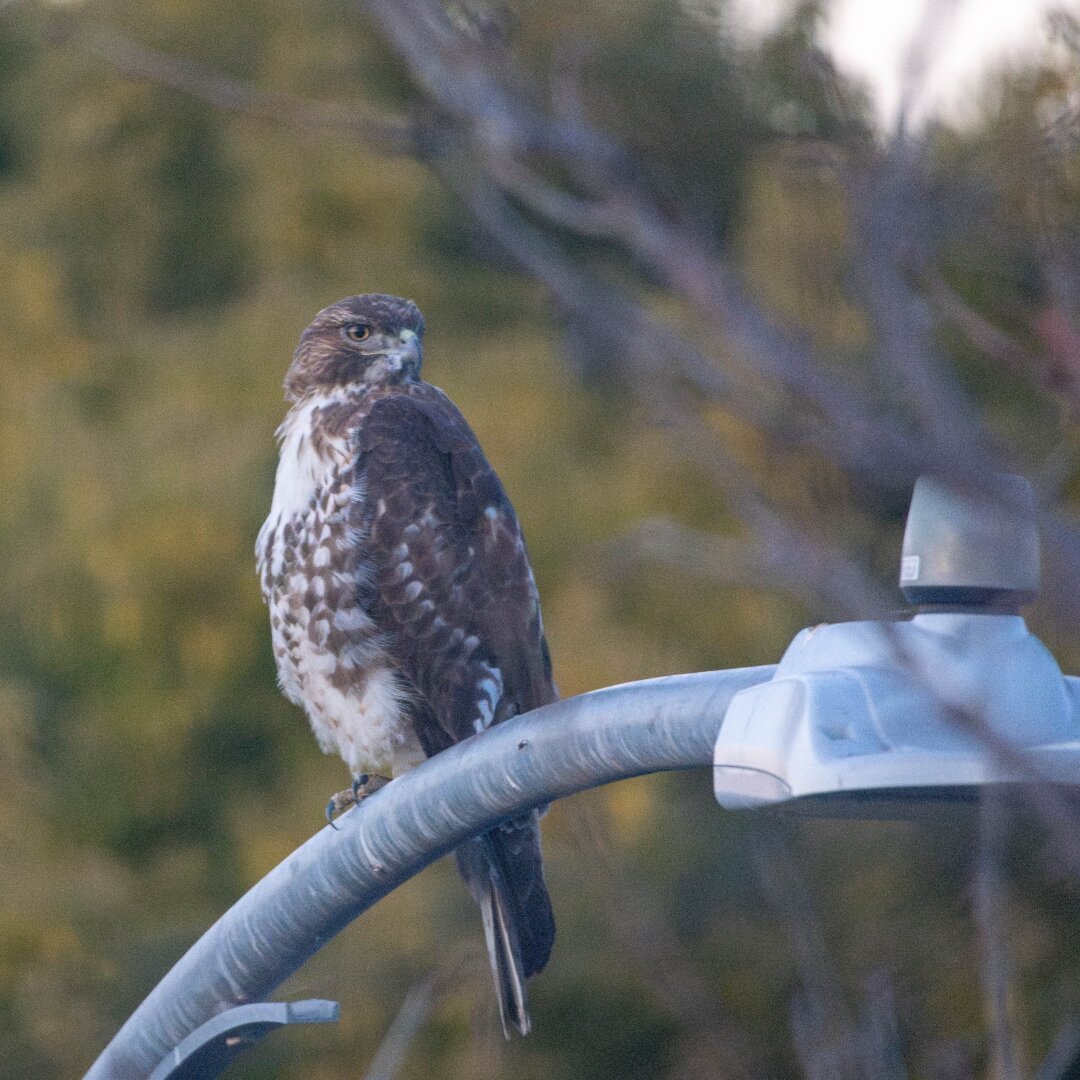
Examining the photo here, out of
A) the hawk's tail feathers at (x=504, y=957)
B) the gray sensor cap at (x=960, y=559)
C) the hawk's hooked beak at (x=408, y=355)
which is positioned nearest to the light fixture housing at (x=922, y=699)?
the gray sensor cap at (x=960, y=559)

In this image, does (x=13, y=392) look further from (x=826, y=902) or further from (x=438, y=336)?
(x=826, y=902)

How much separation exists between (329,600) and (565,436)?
17.8 feet

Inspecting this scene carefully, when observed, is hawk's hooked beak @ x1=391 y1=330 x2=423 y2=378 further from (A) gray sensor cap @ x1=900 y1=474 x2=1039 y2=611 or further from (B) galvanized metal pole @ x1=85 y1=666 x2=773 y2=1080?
(A) gray sensor cap @ x1=900 y1=474 x2=1039 y2=611

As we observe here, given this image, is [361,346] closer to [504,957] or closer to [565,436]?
[504,957]

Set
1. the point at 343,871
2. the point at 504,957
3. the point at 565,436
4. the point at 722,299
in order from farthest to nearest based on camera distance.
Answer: the point at 565,436, the point at 504,957, the point at 343,871, the point at 722,299

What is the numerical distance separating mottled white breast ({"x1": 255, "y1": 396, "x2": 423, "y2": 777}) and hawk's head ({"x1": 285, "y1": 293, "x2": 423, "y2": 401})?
0.22 feet

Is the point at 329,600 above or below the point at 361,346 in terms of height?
below

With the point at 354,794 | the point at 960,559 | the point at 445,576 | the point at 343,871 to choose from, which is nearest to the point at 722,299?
the point at 960,559

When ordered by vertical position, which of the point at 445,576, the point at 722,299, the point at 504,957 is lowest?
the point at 504,957

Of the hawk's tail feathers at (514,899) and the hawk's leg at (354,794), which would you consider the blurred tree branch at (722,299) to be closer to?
the hawk's tail feathers at (514,899)

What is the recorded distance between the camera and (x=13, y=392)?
9484 mm

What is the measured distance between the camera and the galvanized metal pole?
2.09 meters

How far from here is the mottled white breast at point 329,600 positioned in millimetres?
3199

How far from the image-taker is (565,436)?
8.58 metres
